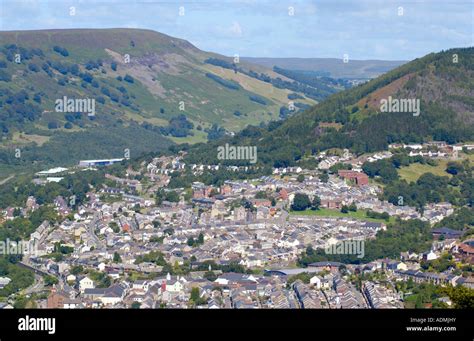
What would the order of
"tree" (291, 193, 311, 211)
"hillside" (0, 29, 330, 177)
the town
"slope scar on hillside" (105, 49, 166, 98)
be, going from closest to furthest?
the town → "tree" (291, 193, 311, 211) → "hillside" (0, 29, 330, 177) → "slope scar on hillside" (105, 49, 166, 98)

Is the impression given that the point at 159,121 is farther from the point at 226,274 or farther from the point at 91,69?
the point at 226,274

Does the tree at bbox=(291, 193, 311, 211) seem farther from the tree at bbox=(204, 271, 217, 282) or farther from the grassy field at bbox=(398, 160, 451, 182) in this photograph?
the tree at bbox=(204, 271, 217, 282)

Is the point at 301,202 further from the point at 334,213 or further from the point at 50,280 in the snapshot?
the point at 50,280

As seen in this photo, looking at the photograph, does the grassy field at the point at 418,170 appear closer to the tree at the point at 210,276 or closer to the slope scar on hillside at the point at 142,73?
the tree at the point at 210,276

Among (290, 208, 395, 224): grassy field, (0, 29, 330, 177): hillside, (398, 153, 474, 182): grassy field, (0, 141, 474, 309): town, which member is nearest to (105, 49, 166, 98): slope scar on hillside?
(0, 29, 330, 177): hillside

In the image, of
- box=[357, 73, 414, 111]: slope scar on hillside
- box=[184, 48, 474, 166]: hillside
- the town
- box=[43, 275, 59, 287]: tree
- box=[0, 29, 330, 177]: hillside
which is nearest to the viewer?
the town
